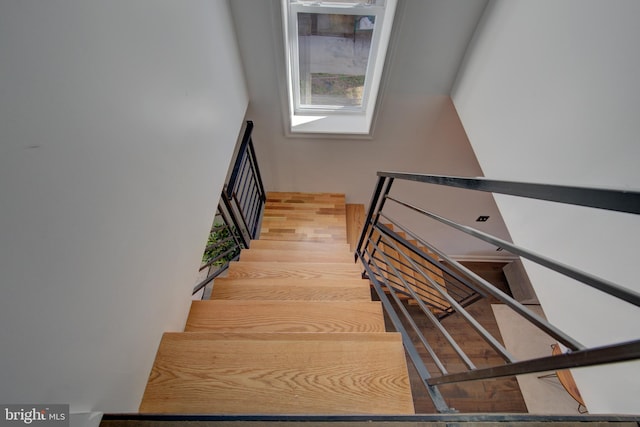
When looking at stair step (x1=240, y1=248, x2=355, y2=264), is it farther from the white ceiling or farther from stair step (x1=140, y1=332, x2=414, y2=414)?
the white ceiling

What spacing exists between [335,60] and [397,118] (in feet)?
2.76

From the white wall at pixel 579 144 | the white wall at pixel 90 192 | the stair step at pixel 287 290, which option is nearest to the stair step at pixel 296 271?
the stair step at pixel 287 290

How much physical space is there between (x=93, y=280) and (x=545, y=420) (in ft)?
3.85

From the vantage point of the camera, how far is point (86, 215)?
0.60m

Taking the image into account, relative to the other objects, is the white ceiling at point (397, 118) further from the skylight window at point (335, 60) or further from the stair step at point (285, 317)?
the stair step at point (285, 317)

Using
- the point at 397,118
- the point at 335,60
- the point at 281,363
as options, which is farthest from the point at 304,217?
the point at 281,363

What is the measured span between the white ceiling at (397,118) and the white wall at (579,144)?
1.54 ft

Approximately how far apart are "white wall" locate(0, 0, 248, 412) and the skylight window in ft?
4.07

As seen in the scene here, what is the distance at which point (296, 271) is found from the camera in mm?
1631

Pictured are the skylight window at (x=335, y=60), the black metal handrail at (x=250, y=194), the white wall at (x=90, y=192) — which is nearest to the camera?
the white wall at (x=90, y=192)

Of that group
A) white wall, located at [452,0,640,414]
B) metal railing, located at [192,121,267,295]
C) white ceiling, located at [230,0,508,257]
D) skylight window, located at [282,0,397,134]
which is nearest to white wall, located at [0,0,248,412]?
white ceiling, located at [230,0,508,257]

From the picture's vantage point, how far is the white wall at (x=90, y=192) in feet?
1.51

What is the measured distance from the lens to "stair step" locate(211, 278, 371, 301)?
4.65 ft

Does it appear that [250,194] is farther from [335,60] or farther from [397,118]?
[397,118]
